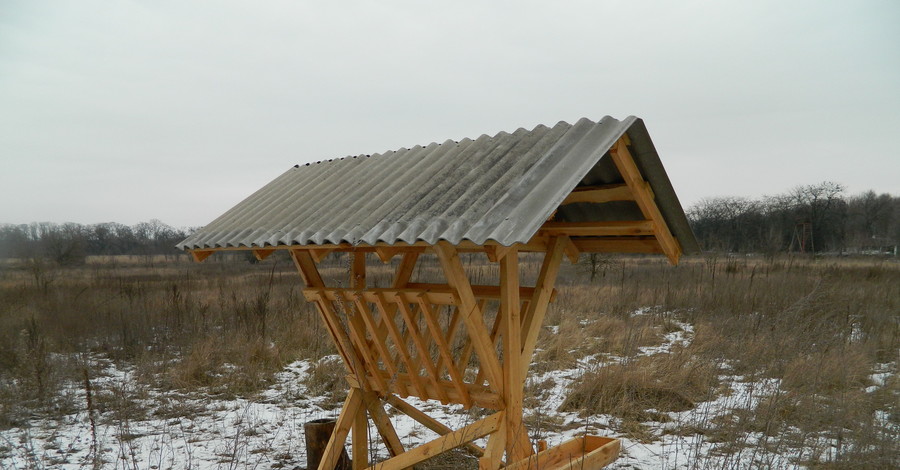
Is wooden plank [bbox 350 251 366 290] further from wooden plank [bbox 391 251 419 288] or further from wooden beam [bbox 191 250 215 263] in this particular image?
wooden beam [bbox 191 250 215 263]

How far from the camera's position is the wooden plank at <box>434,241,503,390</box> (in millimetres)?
3426

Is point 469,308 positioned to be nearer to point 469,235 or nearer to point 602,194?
point 469,235

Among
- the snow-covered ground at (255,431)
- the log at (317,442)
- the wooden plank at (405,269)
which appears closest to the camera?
the wooden plank at (405,269)

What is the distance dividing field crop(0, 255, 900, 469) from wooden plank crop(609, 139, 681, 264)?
60.7 inches

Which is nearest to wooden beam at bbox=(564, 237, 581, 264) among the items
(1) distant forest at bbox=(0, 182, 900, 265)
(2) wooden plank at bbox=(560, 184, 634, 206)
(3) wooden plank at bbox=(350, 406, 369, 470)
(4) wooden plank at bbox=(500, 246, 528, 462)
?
(2) wooden plank at bbox=(560, 184, 634, 206)

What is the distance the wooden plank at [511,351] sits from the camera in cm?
360

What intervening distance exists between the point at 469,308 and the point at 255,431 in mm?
4255

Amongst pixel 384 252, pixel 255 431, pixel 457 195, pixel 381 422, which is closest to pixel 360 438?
pixel 381 422

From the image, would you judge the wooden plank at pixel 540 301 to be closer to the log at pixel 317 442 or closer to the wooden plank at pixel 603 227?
the wooden plank at pixel 603 227

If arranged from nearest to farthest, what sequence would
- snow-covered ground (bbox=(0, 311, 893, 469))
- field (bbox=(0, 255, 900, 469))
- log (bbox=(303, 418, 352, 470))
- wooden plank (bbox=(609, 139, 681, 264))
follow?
wooden plank (bbox=(609, 139, 681, 264)) < log (bbox=(303, 418, 352, 470)) < snow-covered ground (bbox=(0, 311, 893, 469)) < field (bbox=(0, 255, 900, 469))

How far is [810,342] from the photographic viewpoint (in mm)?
7953

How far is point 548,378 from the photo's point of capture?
331 inches

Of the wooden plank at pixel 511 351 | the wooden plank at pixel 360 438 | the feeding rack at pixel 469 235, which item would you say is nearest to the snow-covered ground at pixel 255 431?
the wooden plank at pixel 360 438

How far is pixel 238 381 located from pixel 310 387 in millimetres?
1044
